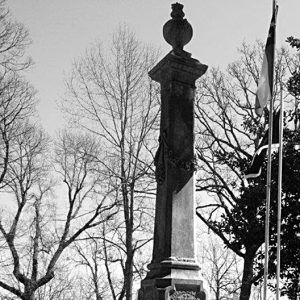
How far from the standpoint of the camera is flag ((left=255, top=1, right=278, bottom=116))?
390 inches

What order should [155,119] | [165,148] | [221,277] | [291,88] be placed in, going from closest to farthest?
[165,148]
[291,88]
[155,119]
[221,277]

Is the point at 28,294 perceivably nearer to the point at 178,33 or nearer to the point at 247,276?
the point at 247,276

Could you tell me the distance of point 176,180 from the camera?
838 centimetres

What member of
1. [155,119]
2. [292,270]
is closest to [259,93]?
[292,270]

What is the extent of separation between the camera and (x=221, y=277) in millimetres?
38344

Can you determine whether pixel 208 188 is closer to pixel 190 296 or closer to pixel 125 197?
pixel 125 197

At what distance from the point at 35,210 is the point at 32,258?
2190mm

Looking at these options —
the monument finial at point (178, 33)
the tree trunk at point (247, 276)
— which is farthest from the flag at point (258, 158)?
the tree trunk at point (247, 276)

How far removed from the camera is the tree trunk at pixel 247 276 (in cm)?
1911

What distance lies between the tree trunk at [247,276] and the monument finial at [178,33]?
1182 centimetres

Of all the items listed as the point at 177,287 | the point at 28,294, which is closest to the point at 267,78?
the point at 177,287

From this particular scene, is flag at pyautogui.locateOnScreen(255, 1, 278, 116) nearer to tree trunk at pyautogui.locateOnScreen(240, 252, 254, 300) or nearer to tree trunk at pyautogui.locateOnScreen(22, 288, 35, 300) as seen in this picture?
tree trunk at pyautogui.locateOnScreen(240, 252, 254, 300)

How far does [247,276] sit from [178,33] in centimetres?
1291

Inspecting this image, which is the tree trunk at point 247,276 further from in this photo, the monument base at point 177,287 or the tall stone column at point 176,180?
the monument base at point 177,287
